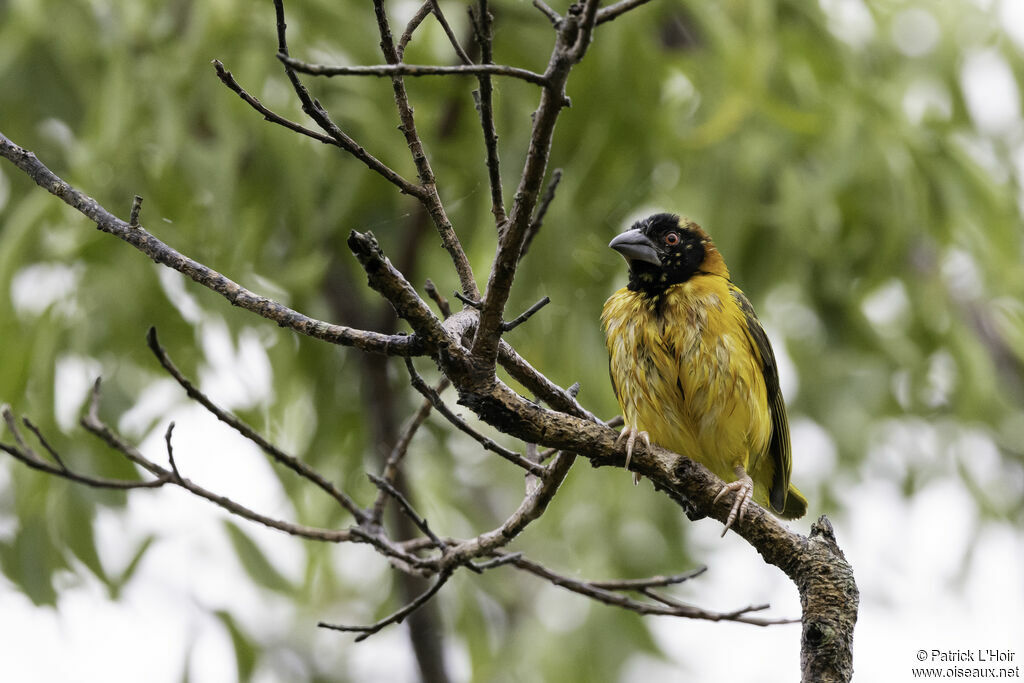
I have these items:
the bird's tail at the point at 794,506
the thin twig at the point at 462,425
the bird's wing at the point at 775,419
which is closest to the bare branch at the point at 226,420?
the thin twig at the point at 462,425

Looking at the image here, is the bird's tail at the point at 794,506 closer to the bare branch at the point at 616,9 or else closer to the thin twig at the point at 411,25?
the thin twig at the point at 411,25

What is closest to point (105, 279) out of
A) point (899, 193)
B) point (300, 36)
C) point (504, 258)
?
point (300, 36)

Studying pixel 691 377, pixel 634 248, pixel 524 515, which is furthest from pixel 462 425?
pixel 634 248

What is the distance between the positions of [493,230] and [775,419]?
1380 mm

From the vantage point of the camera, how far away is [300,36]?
420 cm

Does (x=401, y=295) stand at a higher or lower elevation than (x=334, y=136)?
lower

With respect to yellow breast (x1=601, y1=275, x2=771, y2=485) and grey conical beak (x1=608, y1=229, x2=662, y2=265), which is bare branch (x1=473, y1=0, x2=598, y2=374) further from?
grey conical beak (x1=608, y1=229, x2=662, y2=265)

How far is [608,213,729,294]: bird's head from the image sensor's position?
3.79 meters

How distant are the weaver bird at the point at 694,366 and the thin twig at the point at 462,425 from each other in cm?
113

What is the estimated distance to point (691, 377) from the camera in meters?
3.52

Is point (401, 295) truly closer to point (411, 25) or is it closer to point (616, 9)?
point (616, 9)

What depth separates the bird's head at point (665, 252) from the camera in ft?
12.4

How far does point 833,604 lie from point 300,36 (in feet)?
10.2

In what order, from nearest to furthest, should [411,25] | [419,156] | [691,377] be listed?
[419,156] < [411,25] < [691,377]
